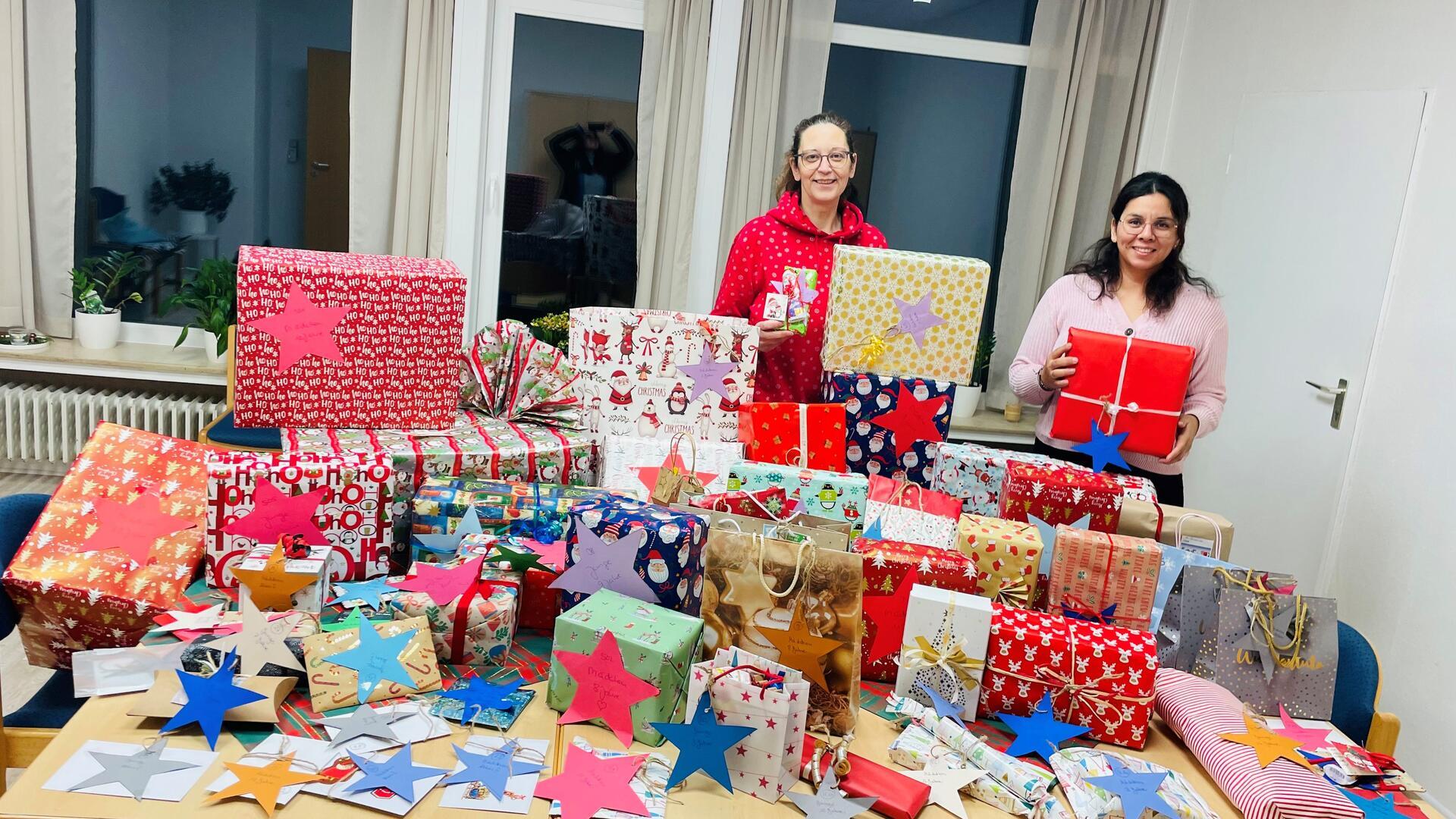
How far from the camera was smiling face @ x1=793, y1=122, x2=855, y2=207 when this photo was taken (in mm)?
2531

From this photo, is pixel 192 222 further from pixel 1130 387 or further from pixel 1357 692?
pixel 1357 692

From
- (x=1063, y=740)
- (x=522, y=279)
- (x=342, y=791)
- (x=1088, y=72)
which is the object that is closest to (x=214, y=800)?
(x=342, y=791)

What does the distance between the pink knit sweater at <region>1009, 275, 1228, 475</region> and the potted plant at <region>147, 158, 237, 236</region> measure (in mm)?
3541

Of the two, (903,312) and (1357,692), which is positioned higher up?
(903,312)

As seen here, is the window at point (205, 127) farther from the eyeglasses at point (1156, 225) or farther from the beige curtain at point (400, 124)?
the eyeglasses at point (1156, 225)

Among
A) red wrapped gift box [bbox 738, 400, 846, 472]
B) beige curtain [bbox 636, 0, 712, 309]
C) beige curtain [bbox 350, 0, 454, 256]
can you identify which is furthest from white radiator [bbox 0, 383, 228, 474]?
red wrapped gift box [bbox 738, 400, 846, 472]

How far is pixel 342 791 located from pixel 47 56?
391 centimetres

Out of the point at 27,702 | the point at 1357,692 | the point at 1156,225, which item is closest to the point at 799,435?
the point at 1156,225

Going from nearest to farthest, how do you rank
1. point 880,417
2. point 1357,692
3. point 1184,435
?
point 1357,692 < point 880,417 < point 1184,435

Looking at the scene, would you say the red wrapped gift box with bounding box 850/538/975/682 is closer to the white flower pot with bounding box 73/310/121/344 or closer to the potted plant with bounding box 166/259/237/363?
the potted plant with bounding box 166/259/237/363

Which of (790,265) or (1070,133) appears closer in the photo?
(790,265)

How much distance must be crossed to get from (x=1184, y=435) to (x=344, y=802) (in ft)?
6.19

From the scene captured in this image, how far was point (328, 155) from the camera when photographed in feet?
14.3

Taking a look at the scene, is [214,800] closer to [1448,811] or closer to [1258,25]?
[1448,811]
